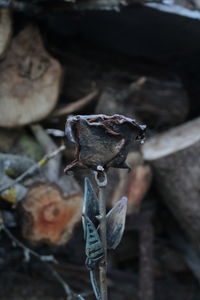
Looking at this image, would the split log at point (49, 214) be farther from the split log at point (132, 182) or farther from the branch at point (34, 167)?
the split log at point (132, 182)

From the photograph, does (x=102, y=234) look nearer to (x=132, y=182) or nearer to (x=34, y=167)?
(x=34, y=167)

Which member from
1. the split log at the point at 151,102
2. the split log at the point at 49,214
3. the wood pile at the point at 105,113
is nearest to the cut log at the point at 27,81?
the wood pile at the point at 105,113

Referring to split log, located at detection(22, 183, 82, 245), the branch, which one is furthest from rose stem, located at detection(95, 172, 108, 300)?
split log, located at detection(22, 183, 82, 245)

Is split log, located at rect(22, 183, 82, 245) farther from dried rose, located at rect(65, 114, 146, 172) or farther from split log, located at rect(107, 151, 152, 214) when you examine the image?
dried rose, located at rect(65, 114, 146, 172)

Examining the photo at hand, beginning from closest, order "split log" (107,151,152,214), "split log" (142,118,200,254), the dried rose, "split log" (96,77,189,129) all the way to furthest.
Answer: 1. the dried rose
2. "split log" (142,118,200,254)
3. "split log" (107,151,152,214)
4. "split log" (96,77,189,129)

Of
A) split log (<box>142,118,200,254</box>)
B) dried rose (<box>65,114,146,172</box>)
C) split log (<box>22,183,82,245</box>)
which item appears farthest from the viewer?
split log (<box>142,118,200,254</box>)
